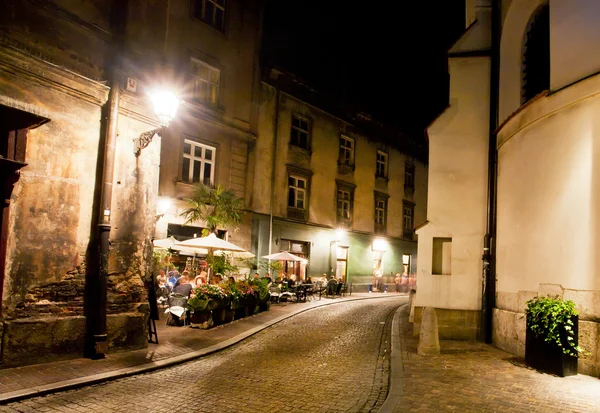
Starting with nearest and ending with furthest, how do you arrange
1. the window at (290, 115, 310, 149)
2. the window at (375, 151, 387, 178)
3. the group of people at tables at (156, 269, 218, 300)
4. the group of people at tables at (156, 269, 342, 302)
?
the group of people at tables at (156, 269, 218, 300), the group of people at tables at (156, 269, 342, 302), the window at (290, 115, 310, 149), the window at (375, 151, 387, 178)

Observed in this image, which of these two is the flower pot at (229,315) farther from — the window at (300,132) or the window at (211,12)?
the window at (300,132)

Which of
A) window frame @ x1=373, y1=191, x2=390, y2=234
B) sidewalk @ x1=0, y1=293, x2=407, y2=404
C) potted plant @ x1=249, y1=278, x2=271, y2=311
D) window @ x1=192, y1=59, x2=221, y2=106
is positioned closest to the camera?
sidewalk @ x1=0, y1=293, x2=407, y2=404

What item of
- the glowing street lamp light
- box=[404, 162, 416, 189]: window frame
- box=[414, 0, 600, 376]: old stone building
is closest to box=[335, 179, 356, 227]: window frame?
box=[404, 162, 416, 189]: window frame

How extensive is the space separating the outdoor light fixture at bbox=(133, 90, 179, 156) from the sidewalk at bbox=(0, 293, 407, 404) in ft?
13.6

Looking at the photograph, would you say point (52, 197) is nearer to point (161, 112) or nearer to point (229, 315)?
point (161, 112)

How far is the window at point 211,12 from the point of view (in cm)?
2081

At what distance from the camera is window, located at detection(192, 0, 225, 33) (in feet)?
68.3

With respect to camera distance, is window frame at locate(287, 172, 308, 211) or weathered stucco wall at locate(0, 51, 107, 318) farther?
window frame at locate(287, 172, 308, 211)

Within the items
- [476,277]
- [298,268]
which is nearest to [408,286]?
[298,268]

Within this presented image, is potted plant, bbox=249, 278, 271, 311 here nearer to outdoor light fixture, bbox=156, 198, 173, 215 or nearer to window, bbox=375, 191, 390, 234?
outdoor light fixture, bbox=156, 198, 173, 215

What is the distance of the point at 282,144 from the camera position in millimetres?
25859

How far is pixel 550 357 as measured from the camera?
7895 mm

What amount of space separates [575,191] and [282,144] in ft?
61.8

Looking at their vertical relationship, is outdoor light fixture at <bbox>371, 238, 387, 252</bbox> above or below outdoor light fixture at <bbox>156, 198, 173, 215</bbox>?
below
